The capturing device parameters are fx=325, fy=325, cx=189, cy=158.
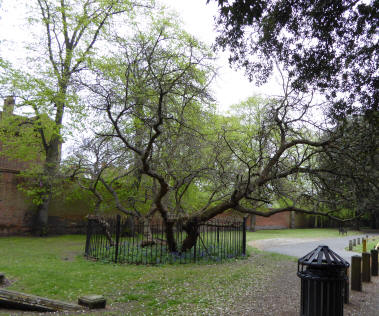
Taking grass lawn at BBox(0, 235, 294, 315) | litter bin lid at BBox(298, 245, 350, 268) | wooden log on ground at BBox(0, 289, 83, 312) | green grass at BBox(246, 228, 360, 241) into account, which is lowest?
green grass at BBox(246, 228, 360, 241)

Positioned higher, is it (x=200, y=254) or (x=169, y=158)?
(x=169, y=158)

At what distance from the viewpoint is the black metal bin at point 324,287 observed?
4691 millimetres

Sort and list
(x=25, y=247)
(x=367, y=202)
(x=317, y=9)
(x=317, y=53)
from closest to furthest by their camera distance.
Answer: (x=317, y=9)
(x=317, y=53)
(x=367, y=202)
(x=25, y=247)

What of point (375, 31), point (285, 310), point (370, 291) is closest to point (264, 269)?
point (370, 291)

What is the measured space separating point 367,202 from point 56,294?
8.23 metres

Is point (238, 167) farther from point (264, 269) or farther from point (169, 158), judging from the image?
point (264, 269)

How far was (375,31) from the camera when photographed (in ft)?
20.8

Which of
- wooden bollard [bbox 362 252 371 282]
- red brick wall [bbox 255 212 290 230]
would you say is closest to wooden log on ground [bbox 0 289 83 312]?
wooden bollard [bbox 362 252 371 282]

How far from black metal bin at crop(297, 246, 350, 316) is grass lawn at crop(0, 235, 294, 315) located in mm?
1822

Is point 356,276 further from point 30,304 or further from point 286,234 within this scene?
point 286,234

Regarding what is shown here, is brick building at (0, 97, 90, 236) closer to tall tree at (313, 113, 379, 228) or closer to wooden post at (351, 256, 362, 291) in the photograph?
tall tree at (313, 113, 379, 228)

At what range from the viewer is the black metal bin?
4.69 metres

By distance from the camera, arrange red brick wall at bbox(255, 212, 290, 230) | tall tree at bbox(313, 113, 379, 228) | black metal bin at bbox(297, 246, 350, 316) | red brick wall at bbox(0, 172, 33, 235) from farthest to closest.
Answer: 1. red brick wall at bbox(255, 212, 290, 230)
2. red brick wall at bbox(0, 172, 33, 235)
3. tall tree at bbox(313, 113, 379, 228)
4. black metal bin at bbox(297, 246, 350, 316)

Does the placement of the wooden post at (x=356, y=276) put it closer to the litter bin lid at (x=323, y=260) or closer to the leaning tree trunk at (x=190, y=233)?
the litter bin lid at (x=323, y=260)
